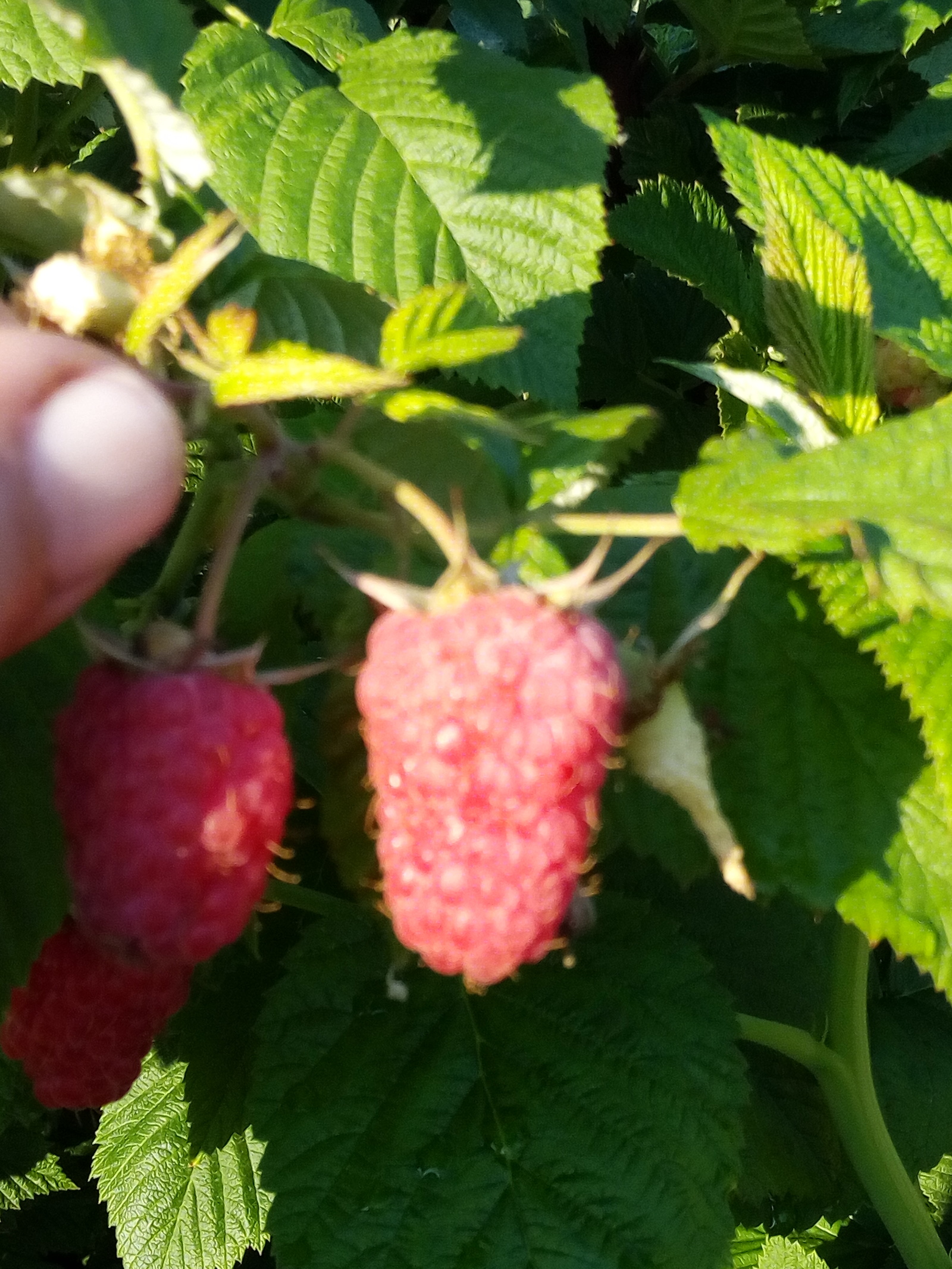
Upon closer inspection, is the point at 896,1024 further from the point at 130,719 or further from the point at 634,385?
the point at 130,719

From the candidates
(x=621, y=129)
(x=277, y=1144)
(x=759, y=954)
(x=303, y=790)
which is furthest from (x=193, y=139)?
(x=621, y=129)

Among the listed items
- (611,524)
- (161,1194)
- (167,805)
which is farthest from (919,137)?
(161,1194)

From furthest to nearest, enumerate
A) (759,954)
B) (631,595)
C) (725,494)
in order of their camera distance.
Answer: (759,954)
(631,595)
(725,494)

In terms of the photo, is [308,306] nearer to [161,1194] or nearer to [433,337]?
[433,337]

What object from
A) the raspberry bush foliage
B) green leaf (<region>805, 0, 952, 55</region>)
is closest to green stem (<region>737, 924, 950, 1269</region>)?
the raspberry bush foliage

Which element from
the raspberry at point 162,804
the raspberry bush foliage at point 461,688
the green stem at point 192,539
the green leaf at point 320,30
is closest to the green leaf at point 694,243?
the raspberry bush foliage at point 461,688

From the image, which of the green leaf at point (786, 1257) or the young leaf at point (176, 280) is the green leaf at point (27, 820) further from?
the green leaf at point (786, 1257)

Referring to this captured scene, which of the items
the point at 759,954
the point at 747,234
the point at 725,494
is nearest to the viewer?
the point at 725,494
